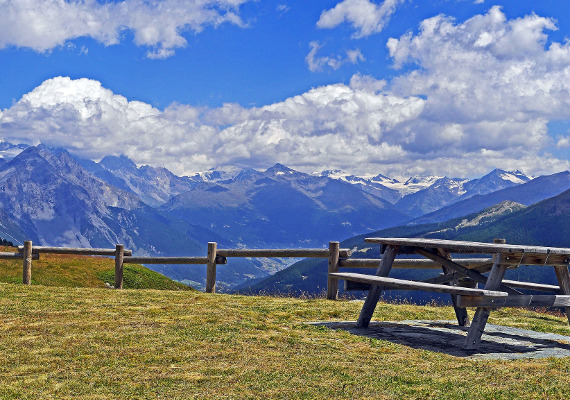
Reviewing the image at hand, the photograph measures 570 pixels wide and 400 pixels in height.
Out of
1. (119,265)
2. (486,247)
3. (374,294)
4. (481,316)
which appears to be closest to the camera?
(481,316)

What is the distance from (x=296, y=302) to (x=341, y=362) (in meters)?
7.78

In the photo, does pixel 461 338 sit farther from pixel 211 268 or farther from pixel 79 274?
pixel 79 274

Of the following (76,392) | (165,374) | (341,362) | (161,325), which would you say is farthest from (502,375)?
(161,325)

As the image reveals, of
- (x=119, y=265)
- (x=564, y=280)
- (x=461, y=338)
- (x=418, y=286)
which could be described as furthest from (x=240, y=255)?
(x=564, y=280)

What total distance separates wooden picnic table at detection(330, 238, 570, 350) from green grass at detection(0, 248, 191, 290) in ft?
78.8

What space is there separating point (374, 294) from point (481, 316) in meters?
2.57

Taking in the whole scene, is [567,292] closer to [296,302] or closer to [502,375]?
[502,375]

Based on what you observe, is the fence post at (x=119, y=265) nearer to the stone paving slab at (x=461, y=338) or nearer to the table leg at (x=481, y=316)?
the stone paving slab at (x=461, y=338)

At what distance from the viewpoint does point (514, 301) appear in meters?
10.6

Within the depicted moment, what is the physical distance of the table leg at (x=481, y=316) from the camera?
34.4 ft

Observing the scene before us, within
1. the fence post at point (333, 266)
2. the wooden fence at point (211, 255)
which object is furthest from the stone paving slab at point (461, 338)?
the wooden fence at point (211, 255)

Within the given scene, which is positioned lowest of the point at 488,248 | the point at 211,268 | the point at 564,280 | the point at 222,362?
the point at 222,362

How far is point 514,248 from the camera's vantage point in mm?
10297

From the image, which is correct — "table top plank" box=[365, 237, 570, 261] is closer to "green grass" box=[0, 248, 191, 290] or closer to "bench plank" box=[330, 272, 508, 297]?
"bench plank" box=[330, 272, 508, 297]
